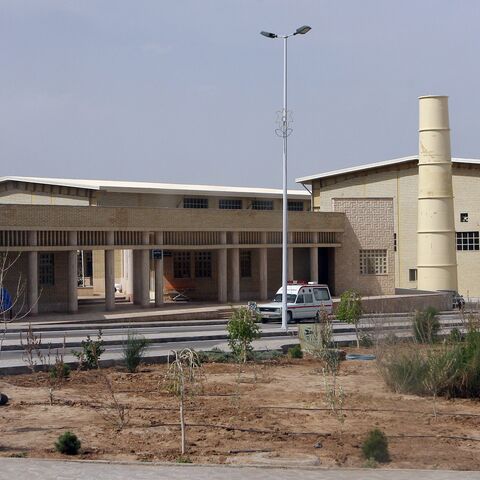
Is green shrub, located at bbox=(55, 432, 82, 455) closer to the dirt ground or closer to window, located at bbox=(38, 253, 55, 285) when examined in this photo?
the dirt ground

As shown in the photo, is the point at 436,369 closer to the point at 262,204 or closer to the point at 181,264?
the point at 181,264

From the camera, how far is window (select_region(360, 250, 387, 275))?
176 ft

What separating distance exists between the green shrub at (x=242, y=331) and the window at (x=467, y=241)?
39.7 meters

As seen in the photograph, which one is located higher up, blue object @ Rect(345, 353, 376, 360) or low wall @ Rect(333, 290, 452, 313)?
low wall @ Rect(333, 290, 452, 313)

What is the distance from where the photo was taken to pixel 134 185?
58.8m

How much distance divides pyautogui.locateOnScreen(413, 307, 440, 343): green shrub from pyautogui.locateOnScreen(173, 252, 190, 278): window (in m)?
25.2

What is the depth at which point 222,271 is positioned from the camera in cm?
4903

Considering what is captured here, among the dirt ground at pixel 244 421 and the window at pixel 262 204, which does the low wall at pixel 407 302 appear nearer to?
the window at pixel 262 204

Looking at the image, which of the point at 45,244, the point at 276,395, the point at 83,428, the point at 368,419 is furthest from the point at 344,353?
the point at 45,244

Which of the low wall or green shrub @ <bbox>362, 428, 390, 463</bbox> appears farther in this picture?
the low wall

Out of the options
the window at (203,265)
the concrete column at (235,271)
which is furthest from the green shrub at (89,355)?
the window at (203,265)

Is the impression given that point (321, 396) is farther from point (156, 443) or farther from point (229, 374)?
point (156, 443)

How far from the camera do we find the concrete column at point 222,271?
159 feet

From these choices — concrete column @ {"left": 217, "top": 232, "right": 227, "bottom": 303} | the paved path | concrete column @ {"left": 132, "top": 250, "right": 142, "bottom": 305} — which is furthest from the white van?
the paved path
